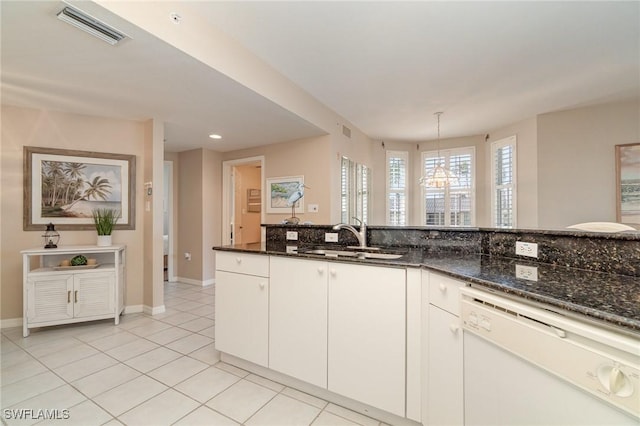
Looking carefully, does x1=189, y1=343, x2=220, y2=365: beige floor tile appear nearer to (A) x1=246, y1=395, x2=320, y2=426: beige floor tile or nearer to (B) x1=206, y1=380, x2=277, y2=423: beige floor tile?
(B) x1=206, y1=380, x2=277, y2=423: beige floor tile

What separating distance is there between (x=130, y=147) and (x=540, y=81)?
4.99 meters

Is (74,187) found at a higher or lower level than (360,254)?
higher

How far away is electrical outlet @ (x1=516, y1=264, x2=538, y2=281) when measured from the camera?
113 cm

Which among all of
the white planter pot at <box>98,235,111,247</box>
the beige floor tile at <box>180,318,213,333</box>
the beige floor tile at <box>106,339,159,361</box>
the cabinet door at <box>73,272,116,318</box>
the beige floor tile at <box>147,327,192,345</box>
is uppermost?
the white planter pot at <box>98,235,111,247</box>

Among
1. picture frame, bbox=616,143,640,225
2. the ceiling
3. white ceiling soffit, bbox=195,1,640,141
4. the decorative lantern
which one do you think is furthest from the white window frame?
the decorative lantern

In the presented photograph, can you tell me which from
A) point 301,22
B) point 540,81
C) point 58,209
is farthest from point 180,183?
point 540,81

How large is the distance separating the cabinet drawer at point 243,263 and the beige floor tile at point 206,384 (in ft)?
2.52

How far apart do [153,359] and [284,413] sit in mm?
1331

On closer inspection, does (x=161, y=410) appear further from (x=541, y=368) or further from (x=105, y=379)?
(x=541, y=368)

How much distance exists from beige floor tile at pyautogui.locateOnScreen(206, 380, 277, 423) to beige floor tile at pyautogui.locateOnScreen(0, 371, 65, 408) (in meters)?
1.18

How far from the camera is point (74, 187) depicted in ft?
10.3

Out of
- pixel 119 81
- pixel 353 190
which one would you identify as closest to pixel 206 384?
pixel 119 81

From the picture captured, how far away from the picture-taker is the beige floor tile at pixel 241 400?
160 cm

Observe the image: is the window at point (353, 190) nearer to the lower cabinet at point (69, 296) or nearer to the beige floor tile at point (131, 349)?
the beige floor tile at point (131, 349)
